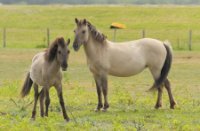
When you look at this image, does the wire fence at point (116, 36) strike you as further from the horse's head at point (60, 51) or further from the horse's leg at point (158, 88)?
the horse's head at point (60, 51)

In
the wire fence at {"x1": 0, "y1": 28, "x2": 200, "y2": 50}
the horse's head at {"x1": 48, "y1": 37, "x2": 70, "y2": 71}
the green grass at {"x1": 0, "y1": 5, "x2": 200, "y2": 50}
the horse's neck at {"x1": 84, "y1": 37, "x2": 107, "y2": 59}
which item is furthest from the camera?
the green grass at {"x1": 0, "y1": 5, "x2": 200, "y2": 50}

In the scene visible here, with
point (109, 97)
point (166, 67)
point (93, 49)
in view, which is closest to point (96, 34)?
point (93, 49)

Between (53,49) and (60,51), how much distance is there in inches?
12.5

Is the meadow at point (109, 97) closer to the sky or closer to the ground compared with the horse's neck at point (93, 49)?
closer to the ground

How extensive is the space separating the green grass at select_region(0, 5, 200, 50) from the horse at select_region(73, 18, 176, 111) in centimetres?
3224

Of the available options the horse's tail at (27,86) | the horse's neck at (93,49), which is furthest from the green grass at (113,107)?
the horse's neck at (93,49)

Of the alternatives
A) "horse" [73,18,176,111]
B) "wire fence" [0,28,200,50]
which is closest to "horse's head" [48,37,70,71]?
"horse" [73,18,176,111]

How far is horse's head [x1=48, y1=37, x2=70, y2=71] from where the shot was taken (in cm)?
1242

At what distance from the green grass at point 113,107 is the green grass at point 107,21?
25556 millimetres

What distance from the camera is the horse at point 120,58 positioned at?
15.1 m

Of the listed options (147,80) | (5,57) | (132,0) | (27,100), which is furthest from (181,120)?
(132,0)

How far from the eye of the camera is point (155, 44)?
15.8 metres

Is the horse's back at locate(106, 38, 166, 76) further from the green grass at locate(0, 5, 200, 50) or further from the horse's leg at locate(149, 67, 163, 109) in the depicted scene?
the green grass at locate(0, 5, 200, 50)

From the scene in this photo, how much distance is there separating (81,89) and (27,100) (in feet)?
8.55
